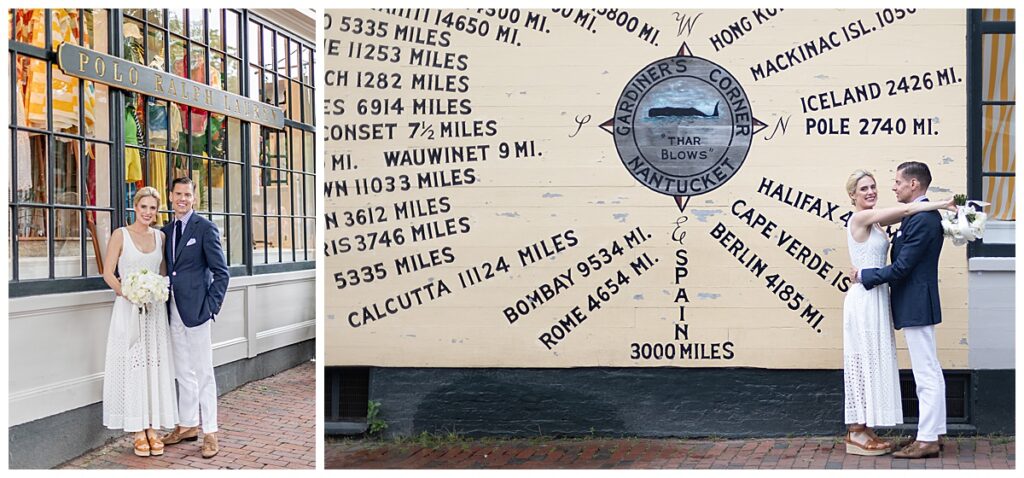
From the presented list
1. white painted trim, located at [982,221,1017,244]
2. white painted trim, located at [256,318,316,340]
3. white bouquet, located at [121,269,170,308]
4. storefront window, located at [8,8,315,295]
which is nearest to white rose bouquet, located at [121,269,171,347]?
white bouquet, located at [121,269,170,308]

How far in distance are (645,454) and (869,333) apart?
59.6 inches

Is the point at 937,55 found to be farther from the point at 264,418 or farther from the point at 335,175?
the point at 264,418

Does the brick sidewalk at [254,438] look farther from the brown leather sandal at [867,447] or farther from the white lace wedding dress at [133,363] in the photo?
the brown leather sandal at [867,447]

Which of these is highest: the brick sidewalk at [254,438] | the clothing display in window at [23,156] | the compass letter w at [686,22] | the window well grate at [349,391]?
the compass letter w at [686,22]

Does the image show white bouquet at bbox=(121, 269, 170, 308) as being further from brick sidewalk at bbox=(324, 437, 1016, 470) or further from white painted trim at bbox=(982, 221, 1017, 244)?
white painted trim at bbox=(982, 221, 1017, 244)

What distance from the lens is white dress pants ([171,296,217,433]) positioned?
21.3ft

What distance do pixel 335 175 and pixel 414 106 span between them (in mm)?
668

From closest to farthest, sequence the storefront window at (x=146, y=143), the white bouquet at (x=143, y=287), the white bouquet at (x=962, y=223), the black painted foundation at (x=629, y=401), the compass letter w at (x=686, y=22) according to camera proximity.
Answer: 1. the white bouquet at (x=962, y=223)
2. the storefront window at (x=146, y=143)
3. the white bouquet at (x=143, y=287)
4. the compass letter w at (x=686, y=22)
5. the black painted foundation at (x=629, y=401)

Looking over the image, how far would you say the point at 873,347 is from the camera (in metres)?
5.96

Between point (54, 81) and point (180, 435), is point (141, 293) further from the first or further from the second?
point (54, 81)

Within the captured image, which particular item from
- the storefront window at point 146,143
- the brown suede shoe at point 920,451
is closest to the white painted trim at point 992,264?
the brown suede shoe at point 920,451

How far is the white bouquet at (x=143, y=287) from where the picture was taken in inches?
242

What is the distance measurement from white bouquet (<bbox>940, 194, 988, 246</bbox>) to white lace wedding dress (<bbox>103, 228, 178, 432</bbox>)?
4618mm

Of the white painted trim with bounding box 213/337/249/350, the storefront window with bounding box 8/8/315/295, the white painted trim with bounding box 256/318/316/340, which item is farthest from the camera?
the white painted trim with bounding box 256/318/316/340
